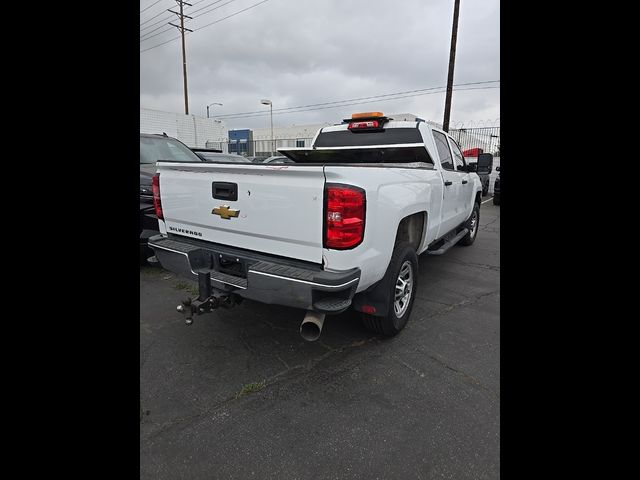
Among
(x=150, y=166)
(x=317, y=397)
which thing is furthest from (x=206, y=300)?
(x=150, y=166)

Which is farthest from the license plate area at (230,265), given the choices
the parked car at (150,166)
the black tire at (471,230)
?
the black tire at (471,230)

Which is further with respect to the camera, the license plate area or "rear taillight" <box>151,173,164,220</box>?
"rear taillight" <box>151,173,164,220</box>

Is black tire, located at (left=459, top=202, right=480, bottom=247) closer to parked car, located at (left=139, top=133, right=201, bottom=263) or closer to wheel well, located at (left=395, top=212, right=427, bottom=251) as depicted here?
wheel well, located at (left=395, top=212, right=427, bottom=251)

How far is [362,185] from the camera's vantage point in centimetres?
231

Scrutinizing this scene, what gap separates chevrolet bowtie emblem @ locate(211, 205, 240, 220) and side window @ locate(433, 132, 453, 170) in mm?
2841

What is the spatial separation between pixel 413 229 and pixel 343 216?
4.96ft

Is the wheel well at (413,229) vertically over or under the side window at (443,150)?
under

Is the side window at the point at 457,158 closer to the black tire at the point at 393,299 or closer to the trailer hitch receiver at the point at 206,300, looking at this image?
the black tire at the point at 393,299

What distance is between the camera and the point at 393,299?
117 inches

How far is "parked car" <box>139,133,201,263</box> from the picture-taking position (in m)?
4.39

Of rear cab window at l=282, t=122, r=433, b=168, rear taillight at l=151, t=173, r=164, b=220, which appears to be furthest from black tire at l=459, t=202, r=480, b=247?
rear taillight at l=151, t=173, r=164, b=220

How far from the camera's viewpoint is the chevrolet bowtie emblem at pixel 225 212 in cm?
271
